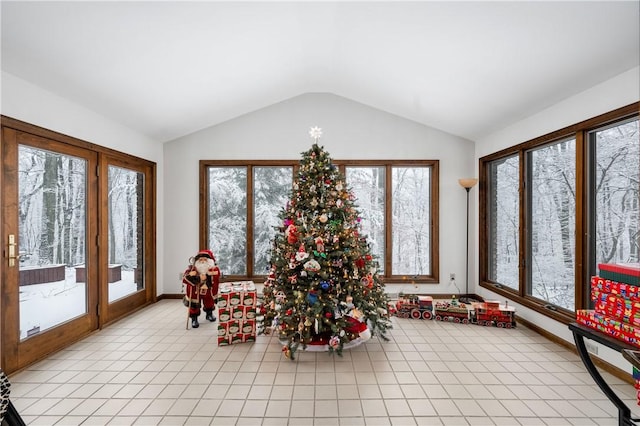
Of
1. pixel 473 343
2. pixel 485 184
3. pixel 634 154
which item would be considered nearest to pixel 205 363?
pixel 473 343

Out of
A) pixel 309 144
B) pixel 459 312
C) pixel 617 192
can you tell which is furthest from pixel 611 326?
pixel 309 144

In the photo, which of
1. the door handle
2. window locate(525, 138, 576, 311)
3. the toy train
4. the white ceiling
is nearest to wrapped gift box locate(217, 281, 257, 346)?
the door handle

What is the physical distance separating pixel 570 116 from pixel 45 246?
522 cm

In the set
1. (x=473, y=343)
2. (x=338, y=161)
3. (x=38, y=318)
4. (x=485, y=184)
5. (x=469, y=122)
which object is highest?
(x=469, y=122)

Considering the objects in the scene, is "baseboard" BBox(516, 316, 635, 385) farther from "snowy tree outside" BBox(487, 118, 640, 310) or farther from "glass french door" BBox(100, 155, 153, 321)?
"glass french door" BBox(100, 155, 153, 321)

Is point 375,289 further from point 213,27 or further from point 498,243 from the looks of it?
point 213,27

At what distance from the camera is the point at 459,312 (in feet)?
13.6

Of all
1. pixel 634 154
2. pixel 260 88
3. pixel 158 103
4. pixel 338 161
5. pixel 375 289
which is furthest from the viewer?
pixel 338 161

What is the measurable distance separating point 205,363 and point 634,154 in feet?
13.5

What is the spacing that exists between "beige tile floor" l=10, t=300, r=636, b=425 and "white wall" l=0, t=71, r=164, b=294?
7.25 feet

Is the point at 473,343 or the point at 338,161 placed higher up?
the point at 338,161

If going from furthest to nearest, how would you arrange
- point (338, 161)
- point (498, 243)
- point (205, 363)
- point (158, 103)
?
point (338, 161), point (498, 243), point (158, 103), point (205, 363)

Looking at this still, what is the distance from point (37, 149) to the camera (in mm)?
2994

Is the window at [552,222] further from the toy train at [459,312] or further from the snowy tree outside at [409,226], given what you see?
the snowy tree outside at [409,226]
